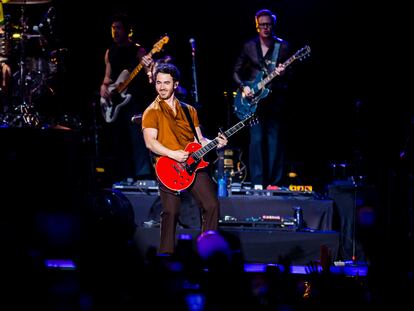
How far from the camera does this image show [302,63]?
1110cm

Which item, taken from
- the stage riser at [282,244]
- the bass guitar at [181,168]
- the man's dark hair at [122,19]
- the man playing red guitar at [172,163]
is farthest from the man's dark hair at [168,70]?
the man's dark hair at [122,19]

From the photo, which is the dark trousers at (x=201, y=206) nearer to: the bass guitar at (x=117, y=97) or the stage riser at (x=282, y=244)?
the stage riser at (x=282, y=244)

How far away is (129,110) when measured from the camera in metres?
9.98

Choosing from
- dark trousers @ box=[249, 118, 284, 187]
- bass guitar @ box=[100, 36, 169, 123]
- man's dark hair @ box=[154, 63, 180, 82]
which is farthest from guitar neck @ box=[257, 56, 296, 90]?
man's dark hair @ box=[154, 63, 180, 82]

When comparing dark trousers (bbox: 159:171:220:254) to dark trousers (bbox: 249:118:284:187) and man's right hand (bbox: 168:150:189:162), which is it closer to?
man's right hand (bbox: 168:150:189:162)

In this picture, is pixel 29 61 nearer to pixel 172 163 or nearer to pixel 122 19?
pixel 122 19

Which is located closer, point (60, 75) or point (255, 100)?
point (255, 100)

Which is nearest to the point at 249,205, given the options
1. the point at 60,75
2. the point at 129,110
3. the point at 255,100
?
the point at 255,100

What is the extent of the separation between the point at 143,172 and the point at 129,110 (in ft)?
3.30

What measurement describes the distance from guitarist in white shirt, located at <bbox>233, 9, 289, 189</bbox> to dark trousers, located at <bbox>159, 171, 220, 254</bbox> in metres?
2.41

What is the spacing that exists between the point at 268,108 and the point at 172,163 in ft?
9.25

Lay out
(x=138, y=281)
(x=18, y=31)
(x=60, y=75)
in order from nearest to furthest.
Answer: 1. (x=138, y=281)
2. (x=18, y=31)
3. (x=60, y=75)

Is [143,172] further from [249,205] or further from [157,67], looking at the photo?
[157,67]

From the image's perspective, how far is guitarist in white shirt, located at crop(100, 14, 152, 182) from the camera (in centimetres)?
974
